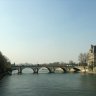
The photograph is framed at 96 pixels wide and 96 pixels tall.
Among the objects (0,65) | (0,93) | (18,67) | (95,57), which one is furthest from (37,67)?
(0,93)

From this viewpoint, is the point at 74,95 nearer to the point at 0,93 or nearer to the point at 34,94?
the point at 34,94

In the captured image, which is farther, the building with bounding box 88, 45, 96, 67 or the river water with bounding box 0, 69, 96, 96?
the building with bounding box 88, 45, 96, 67

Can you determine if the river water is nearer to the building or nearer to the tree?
the building

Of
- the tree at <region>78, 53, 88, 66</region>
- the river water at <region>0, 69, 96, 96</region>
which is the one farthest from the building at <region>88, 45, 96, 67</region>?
the river water at <region>0, 69, 96, 96</region>

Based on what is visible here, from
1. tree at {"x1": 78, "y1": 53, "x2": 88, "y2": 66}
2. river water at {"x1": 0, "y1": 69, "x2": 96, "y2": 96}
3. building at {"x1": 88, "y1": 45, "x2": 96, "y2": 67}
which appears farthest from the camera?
tree at {"x1": 78, "y1": 53, "x2": 88, "y2": 66}

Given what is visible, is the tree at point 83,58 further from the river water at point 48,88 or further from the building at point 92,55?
the river water at point 48,88

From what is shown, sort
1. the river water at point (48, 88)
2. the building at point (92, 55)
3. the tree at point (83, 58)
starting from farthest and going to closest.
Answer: the tree at point (83, 58), the building at point (92, 55), the river water at point (48, 88)

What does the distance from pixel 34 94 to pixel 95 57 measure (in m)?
87.8

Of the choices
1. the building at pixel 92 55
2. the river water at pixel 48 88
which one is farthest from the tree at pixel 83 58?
the river water at pixel 48 88

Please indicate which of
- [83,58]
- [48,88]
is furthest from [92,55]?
[48,88]

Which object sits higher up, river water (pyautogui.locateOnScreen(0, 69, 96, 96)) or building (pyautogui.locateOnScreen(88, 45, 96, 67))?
building (pyautogui.locateOnScreen(88, 45, 96, 67))

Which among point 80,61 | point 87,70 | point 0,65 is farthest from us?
point 80,61

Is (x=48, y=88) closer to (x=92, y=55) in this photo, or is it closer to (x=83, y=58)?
(x=92, y=55)

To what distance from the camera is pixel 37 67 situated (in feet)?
407
